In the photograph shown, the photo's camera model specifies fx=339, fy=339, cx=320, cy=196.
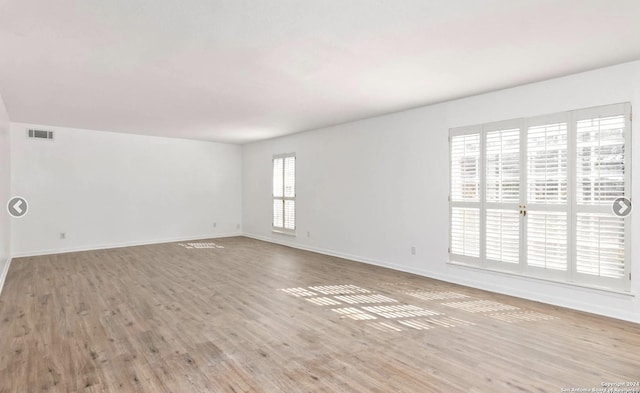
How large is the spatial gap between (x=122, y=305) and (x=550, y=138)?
5.13 meters

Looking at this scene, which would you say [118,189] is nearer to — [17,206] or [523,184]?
[17,206]

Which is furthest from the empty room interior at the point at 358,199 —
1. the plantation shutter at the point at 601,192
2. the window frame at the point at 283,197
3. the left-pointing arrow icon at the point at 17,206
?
the window frame at the point at 283,197

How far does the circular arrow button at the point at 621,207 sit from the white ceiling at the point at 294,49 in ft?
4.50

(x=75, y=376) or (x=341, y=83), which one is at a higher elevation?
(x=341, y=83)

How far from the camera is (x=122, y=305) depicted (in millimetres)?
3725

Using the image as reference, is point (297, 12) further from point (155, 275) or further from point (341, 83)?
point (155, 275)

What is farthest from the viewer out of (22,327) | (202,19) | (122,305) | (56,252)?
(56,252)

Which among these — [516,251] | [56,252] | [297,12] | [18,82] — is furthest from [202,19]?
[56,252]

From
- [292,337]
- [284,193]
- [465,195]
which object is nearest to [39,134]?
[284,193]

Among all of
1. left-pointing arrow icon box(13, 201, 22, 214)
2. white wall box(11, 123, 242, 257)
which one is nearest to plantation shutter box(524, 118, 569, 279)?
white wall box(11, 123, 242, 257)

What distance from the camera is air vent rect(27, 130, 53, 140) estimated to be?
6.50m

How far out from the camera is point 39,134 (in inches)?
260

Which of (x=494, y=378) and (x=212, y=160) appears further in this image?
(x=212, y=160)

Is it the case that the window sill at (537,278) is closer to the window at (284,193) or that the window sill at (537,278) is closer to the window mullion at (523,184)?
the window mullion at (523,184)
